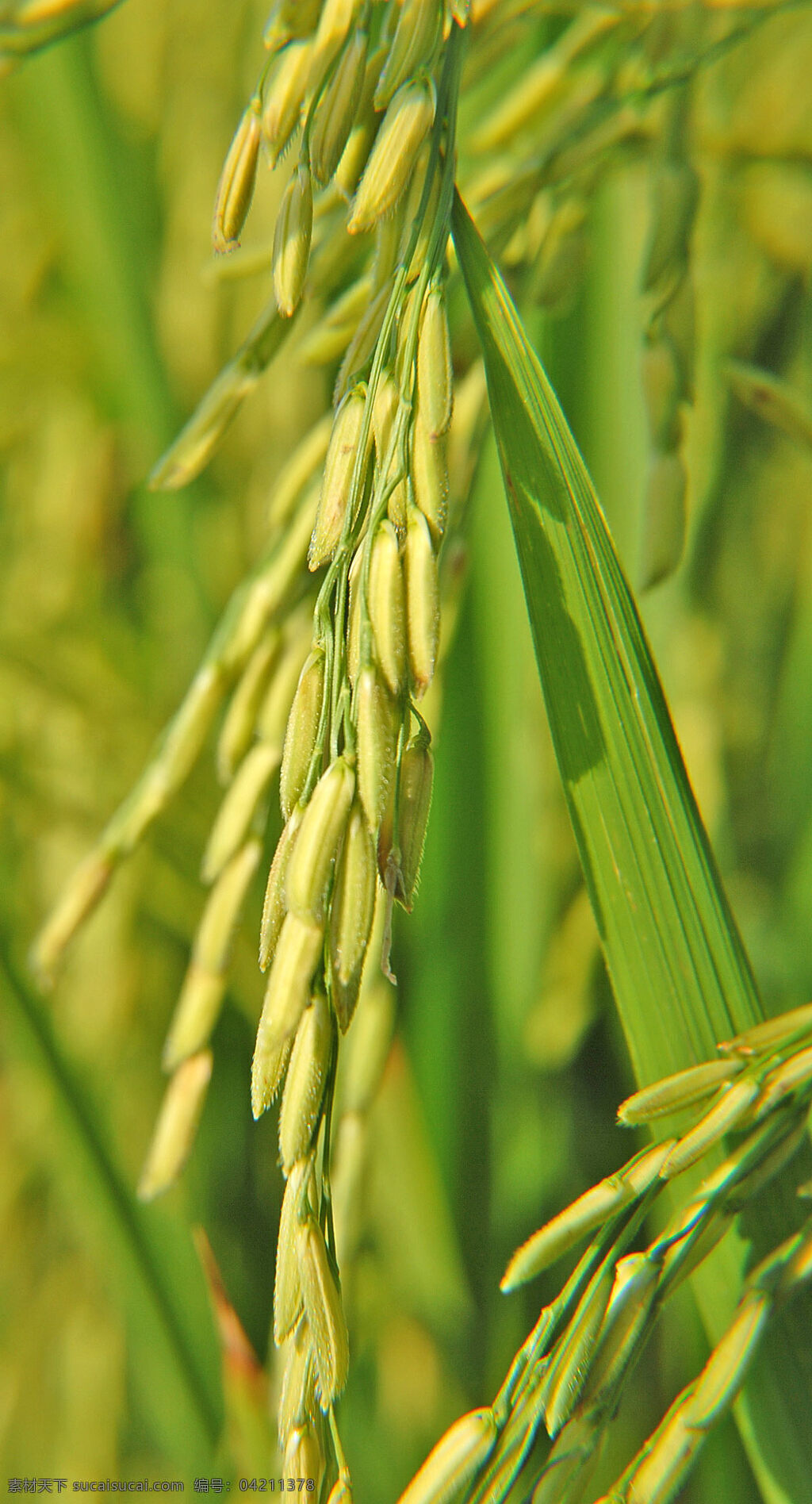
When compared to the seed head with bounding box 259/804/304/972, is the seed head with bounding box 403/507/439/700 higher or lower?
higher

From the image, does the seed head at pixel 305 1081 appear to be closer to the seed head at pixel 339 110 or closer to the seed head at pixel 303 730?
the seed head at pixel 303 730

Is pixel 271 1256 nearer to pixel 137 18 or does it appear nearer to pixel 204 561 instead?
pixel 204 561

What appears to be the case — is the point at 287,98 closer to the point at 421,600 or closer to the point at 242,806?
the point at 421,600

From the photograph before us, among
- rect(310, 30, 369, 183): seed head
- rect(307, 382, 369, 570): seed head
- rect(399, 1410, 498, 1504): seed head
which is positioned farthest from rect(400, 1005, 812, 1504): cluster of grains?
rect(310, 30, 369, 183): seed head

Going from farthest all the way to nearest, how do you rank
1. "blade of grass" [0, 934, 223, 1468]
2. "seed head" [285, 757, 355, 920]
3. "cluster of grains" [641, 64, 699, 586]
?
1. "blade of grass" [0, 934, 223, 1468]
2. "cluster of grains" [641, 64, 699, 586]
3. "seed head" [285, 757, 355, 920]

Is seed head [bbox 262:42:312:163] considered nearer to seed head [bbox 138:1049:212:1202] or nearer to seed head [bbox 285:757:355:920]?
seed head [bbox 285:757:355:920]

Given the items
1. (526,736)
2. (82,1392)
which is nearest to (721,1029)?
(526,736)

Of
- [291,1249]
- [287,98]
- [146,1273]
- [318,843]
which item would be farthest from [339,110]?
[146,1273]

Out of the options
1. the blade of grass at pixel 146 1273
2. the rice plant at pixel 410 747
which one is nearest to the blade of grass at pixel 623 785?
the rice plant at pixel 410 747
